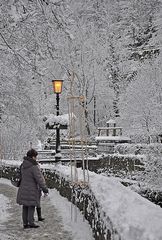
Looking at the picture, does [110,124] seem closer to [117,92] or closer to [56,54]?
[117,92]

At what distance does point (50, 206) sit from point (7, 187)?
17.6 ft

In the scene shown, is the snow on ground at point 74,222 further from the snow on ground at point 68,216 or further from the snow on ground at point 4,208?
the snow on ground at point 4,208

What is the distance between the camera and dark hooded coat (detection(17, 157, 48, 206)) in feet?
26.0

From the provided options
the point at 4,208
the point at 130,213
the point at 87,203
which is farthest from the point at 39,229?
the point at 130,213

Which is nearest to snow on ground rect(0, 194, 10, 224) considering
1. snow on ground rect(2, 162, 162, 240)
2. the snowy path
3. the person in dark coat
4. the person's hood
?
the snowy path

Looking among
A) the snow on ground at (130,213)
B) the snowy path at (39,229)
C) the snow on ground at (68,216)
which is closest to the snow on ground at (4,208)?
the snow on ground at (68,216)

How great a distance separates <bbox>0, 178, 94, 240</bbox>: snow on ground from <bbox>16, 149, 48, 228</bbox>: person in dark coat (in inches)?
31.5

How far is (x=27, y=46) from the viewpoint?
7.93m

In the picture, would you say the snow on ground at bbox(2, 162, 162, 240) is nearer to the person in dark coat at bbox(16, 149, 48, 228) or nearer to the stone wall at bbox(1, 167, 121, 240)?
the stone wall at bbox(1, 167, 121, 240)

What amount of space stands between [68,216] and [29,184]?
166 centimetres

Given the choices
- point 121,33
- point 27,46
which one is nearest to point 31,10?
point 27,46

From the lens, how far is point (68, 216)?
917 centimetres

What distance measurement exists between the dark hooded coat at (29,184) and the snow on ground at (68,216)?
944mm

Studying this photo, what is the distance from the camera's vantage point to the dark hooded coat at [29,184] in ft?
26.0
